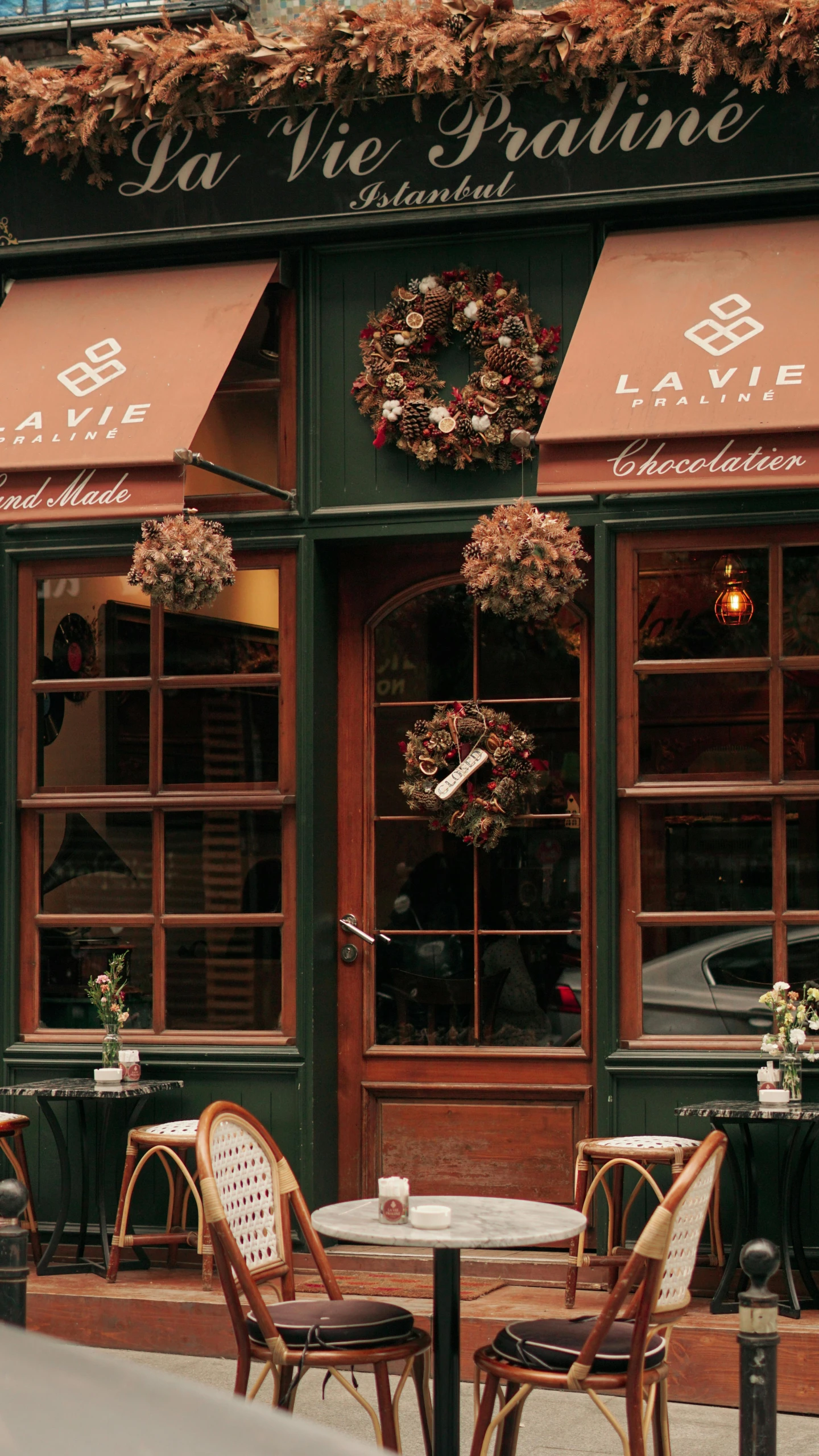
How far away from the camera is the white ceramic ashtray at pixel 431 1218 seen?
4809 mm

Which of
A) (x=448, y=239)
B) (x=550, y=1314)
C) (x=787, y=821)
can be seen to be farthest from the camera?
(x=448, y=239)

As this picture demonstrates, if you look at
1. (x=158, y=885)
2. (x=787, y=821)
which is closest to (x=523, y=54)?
(x=787, y=821)

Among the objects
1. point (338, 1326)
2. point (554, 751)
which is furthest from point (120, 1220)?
point (338, 1326)

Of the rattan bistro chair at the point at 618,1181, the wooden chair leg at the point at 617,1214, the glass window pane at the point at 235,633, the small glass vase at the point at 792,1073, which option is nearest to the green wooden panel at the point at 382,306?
the glass window pane at the point at 235,633

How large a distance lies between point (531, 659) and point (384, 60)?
2.65 metres

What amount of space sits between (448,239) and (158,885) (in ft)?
10.4

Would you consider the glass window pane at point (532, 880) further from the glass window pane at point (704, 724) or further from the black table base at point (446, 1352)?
the black table base at point (446, 1352)

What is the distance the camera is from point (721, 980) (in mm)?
7578

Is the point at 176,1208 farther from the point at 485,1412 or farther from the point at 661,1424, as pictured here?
the point at 661,1424

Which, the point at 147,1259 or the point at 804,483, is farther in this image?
the point at 147,1259

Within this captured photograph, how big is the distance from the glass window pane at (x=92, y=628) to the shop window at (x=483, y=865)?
3.63ft

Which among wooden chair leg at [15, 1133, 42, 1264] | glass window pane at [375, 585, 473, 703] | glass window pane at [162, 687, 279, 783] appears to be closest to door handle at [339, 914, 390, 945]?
glass window pane at [162, 687, 279, 783]

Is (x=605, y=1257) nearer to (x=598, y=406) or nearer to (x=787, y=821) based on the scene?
(x=787, y=821)

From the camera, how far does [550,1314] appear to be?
6906mm
